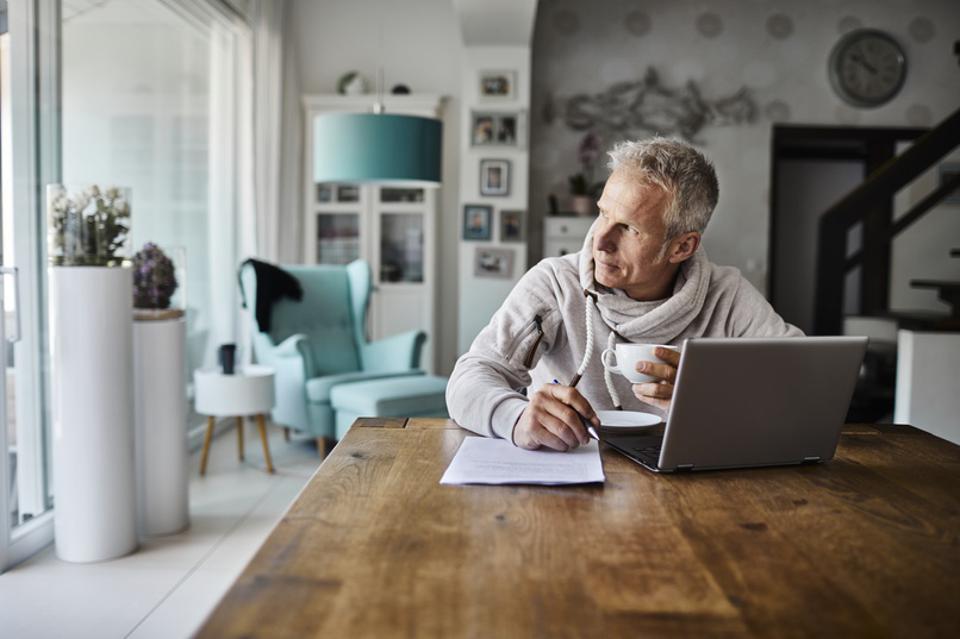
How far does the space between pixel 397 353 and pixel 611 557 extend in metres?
3.78

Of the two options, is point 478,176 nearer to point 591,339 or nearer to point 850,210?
point 850,210

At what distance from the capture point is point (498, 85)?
593 centimetres

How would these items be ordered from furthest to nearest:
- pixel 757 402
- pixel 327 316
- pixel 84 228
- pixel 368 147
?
pixel 327 316
pixel 368 147
pixel 84 228
pixel 757 402

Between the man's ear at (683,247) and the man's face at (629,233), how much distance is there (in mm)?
19

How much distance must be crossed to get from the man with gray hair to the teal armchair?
2633 mm

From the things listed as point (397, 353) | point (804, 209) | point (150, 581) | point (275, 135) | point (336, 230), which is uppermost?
point (275, 135)

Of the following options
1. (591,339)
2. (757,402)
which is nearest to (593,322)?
(591,339)

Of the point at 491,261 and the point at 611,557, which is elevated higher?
the point at 491,261

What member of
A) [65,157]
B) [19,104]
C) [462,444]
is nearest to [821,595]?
[462,444]

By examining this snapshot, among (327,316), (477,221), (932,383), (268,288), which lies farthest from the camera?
(477,221)

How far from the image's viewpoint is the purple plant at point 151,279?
9.98 ft

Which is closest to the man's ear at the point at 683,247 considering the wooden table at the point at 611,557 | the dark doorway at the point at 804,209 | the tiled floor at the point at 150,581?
the wooden table at the point at 611,557

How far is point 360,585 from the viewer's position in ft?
2.41

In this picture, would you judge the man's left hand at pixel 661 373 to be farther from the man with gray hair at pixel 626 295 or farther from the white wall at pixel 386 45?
the white wall at pixel 386 45
